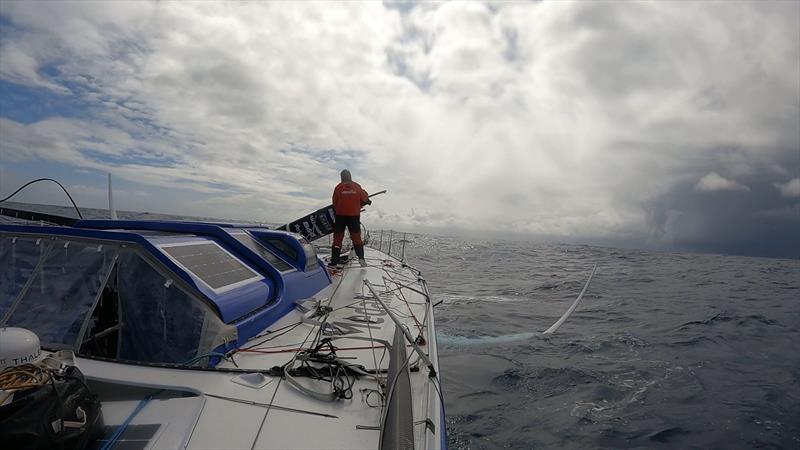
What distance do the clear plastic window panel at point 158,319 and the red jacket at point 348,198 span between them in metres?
4.95

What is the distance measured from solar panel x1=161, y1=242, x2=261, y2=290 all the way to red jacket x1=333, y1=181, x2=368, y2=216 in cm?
363

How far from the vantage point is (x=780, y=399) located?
16.6 feet

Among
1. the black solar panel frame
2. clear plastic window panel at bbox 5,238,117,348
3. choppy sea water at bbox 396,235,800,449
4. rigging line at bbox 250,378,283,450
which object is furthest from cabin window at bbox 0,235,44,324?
choppy sea water at bbox 396,235,800,449

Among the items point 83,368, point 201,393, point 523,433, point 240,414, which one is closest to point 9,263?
point 83,368

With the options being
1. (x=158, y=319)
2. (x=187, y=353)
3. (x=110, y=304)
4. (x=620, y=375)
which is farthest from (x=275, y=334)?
(x=620, y=375)

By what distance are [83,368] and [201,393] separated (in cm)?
93

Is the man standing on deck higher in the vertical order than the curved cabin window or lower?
higher

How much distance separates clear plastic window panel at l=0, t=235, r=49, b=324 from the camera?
129 inches

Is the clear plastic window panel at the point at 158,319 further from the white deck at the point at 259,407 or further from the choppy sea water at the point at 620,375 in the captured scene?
the choppy sea water at the point at 620,375

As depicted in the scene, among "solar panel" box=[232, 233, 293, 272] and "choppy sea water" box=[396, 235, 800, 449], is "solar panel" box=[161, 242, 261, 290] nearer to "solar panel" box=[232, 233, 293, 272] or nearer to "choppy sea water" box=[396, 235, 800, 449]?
"solar panel" box=[232, 233, 293, 272]

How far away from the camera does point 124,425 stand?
86.4 inches

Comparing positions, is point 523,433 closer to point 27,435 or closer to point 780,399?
point 780,399

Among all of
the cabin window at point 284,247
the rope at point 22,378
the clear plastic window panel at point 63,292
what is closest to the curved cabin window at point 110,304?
the clear plastic window panel at point 63,292

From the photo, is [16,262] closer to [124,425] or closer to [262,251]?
[124,425]
